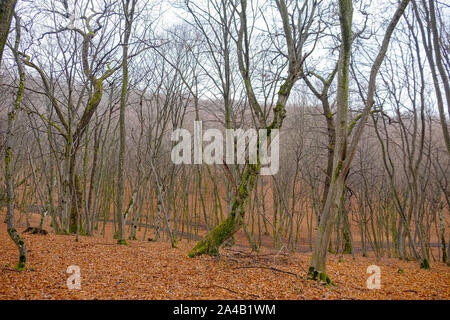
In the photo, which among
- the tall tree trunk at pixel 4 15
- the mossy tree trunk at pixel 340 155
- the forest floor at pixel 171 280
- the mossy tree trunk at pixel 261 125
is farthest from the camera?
the mossy tree trunk at pixel 261 125

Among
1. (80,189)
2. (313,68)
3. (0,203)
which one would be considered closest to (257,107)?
(313,68)

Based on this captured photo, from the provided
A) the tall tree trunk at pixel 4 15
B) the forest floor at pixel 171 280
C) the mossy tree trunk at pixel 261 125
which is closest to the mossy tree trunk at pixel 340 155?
the forest floor at pixel 171 280

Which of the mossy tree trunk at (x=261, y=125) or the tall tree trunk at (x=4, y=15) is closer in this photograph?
the tall tree trunk at (x=4, y=15)

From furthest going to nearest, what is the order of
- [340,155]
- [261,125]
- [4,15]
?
[261,125] → [340,155] → [4,15]

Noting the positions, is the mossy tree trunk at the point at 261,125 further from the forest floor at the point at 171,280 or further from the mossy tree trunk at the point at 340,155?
the mossy tree trunk at the point at 340,155

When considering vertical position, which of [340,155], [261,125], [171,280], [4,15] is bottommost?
[171,280]

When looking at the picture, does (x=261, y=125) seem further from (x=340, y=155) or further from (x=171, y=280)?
(x=171, y=280)

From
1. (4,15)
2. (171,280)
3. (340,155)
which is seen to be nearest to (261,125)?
(340,155)

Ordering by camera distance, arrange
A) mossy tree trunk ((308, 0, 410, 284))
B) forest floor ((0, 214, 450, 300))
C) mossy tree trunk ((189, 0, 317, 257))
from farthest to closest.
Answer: mossy tree trunk ((189, 0, 317, 257)) < mossy tree trunk ((308, 0, 410, 284)) < forest floor ((0, 214, 450, 300))

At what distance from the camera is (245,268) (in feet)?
17.1

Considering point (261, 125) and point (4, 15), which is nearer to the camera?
point (4, 15)

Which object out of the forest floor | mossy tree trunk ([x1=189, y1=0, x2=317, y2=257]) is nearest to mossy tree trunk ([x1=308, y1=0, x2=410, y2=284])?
the forest floor

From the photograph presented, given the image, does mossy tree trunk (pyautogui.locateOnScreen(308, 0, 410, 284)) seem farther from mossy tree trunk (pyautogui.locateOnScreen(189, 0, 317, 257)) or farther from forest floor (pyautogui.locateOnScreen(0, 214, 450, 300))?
mossy tree trunk (pyautogui.locateOnScreen(189, 0, 317, 257))
